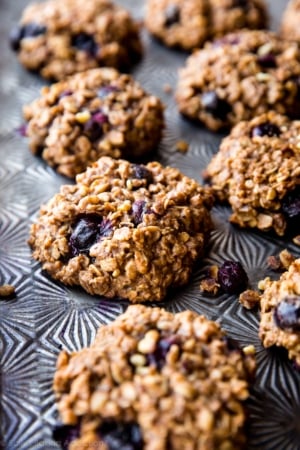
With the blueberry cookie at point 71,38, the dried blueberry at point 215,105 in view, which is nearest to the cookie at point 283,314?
the dried blueberry at point 215,105

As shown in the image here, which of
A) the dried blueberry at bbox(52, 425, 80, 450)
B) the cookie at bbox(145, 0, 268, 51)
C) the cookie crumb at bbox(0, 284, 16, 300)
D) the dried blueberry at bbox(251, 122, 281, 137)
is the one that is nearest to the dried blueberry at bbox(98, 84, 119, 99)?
the dried blueberry at bbox(251, 122, 281, 137)

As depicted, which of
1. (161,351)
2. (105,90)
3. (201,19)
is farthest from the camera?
(201,19)

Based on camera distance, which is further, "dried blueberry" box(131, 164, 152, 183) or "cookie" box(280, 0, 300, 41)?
"cookie" box(280, 0, 300, 41)

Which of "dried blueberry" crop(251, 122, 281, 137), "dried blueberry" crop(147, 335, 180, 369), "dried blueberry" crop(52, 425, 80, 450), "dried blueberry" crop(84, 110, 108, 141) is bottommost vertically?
"dried blueberry" crop(52, 425, 80, 450)

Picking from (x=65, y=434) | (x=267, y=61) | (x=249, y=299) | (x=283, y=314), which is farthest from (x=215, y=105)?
(x=65, y=434)

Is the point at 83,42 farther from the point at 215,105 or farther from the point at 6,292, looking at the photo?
the point at 6,292

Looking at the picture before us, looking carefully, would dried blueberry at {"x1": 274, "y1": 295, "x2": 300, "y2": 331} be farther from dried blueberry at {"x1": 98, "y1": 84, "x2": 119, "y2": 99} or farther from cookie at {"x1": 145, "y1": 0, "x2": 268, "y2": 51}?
cookie at {"x1": 145, "y1": 0, "x2": 268, "y2": 51}

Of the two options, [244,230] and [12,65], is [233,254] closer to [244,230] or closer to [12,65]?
[244,230]

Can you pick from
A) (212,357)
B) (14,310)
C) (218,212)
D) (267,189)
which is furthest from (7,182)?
(212,357)
